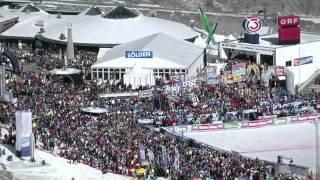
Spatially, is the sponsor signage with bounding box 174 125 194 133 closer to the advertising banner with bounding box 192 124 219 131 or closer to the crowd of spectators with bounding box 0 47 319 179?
the advertising banner with bounding box 192 124 219 131

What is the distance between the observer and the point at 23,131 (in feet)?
144

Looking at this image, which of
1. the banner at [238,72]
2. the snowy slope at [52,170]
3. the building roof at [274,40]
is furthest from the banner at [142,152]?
the building roof at [274,40]

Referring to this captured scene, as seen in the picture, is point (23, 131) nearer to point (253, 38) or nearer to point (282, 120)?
point (282, 120)

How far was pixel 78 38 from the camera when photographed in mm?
76562

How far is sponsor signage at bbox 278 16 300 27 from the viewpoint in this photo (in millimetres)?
68375

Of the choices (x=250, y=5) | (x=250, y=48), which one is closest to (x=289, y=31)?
(x=250, y=48)

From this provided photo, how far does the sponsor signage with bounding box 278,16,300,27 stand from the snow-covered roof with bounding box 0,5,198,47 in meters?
12.8

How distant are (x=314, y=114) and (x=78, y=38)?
26615 mm

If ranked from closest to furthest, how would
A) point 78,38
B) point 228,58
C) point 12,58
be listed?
point 12,58 → point 228,58 → point 78,38

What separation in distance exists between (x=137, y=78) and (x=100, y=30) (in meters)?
15.0

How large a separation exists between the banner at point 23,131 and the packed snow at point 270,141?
1172 cm

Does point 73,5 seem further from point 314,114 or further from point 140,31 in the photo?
point 314,114

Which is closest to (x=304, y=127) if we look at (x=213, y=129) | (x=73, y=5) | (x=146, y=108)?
Result: (x=213, y=129)

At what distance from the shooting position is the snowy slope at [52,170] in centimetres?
4162
